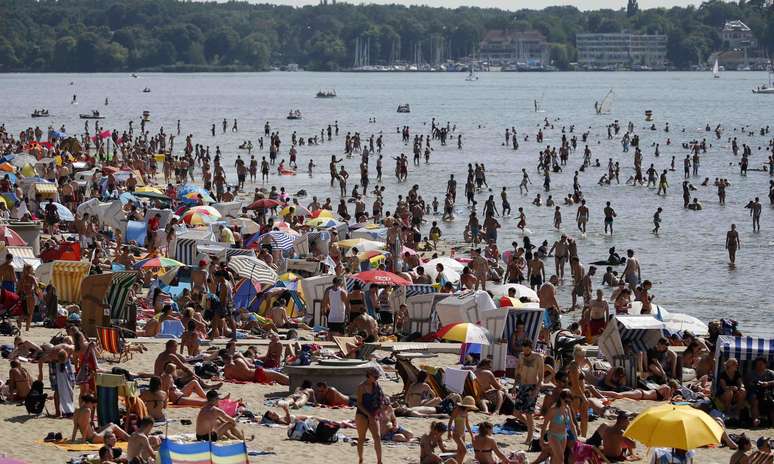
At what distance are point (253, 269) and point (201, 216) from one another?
654cm

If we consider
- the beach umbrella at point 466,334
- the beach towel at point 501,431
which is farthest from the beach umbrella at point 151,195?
the beach towel at point 501,431

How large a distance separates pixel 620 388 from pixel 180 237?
10534 millimetres

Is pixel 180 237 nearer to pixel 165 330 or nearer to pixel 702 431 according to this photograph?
pixel 165 330

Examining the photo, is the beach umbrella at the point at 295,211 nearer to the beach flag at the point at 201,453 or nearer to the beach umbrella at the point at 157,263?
the beach umbrella at the point at 157,263

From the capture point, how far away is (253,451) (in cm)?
1265

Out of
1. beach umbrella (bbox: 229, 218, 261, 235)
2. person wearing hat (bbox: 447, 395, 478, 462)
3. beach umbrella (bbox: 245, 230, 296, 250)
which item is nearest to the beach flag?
person wearing hat (bbox: 447, 395, 478, 462)

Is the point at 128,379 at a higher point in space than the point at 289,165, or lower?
higher

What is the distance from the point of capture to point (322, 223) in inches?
1101

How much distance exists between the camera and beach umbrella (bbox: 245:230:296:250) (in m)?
25.0

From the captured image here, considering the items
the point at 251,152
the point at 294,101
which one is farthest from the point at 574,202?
the point at 294,101

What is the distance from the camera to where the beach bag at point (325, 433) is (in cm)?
1318

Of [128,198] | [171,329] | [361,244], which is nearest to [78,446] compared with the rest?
[171,329]

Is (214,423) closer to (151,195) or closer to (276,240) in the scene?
(276,240)

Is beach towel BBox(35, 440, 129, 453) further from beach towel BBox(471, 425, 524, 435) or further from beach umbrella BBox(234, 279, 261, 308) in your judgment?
beach umbrella BBox(234, 279, 261, 308)
